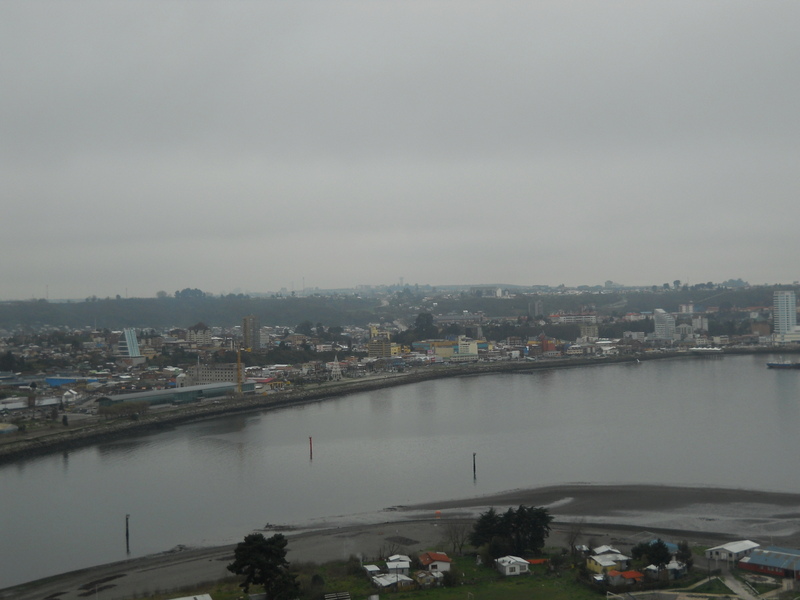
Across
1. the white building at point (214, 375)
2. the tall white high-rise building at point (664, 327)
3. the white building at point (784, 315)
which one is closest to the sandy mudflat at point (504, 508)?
the white building at point (214, 375)

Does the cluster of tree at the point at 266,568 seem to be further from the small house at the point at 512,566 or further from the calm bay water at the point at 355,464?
the calm bay water at the point at 355,464

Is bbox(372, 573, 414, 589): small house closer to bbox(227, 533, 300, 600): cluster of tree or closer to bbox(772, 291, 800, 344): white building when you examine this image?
bbox(227, 533, 300, 600): cluster of tree

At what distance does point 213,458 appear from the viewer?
22.4 ft

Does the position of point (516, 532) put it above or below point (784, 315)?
below

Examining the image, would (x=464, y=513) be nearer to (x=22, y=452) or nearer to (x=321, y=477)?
(x=321, y=477)

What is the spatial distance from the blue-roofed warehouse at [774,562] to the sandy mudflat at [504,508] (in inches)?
18.3

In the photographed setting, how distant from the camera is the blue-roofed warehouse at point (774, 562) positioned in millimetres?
3377

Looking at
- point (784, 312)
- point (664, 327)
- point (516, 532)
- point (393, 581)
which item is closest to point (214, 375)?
point (516, 532)

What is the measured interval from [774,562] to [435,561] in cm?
150

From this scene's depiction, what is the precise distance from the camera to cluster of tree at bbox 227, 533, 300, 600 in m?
3.24

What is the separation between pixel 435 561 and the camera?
360 cm

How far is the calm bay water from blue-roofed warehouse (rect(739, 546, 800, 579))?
1.85 m

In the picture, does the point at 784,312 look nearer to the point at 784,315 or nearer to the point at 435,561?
the point at 784,315

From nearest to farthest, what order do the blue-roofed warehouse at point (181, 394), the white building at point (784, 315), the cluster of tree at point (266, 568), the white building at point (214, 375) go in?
1. the cluster of tree at point (266, 568)
2. the blue-roofed warehouse at point (181, 394)
3. the white building at point (214, 375)
4. the white building at point (784, 315)
